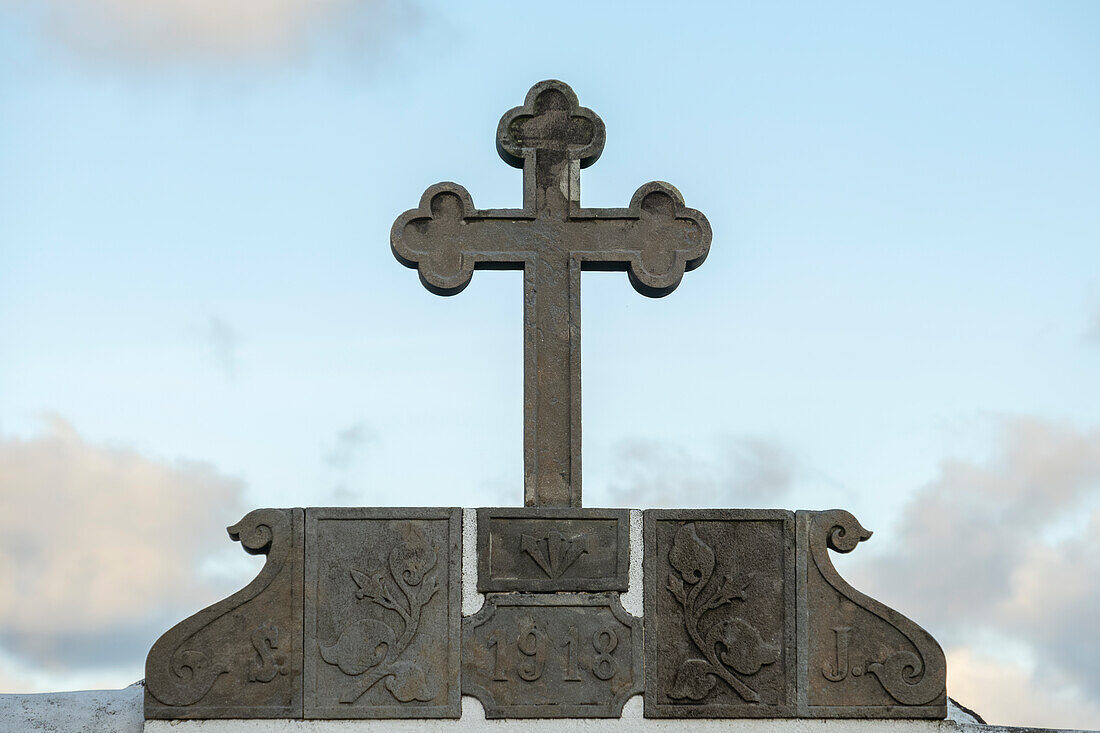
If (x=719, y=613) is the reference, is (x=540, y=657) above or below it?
below

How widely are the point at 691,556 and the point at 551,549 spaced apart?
0.59 meters

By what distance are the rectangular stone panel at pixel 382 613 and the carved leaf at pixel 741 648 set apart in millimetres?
1086

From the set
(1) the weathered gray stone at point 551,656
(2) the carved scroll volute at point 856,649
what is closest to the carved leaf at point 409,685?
(1) the weathered gray stone at point 551,656

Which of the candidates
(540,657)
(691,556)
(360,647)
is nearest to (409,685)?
(360,647)

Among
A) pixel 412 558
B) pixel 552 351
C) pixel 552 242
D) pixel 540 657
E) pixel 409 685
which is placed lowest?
pixel 409 685

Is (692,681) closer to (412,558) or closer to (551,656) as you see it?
(551,656)

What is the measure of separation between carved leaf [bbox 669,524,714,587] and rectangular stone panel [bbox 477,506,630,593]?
21 cm

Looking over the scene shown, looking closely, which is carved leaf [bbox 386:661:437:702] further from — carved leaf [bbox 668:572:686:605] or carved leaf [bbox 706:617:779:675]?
carved leaf [bbox 706:617:779:675]

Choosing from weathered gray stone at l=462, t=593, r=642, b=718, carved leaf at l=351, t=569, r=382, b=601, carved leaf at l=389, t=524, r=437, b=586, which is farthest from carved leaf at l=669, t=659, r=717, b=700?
carved leaf at l=351, t=569, r=382, b=601

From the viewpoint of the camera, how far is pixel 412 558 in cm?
671

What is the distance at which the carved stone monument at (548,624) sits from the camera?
661 centimetres

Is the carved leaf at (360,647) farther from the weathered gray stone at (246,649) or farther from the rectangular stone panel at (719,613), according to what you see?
the rectangular stone panel at (719,613)

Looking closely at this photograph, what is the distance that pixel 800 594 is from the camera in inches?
267

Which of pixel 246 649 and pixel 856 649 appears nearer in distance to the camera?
pixel 246 649
